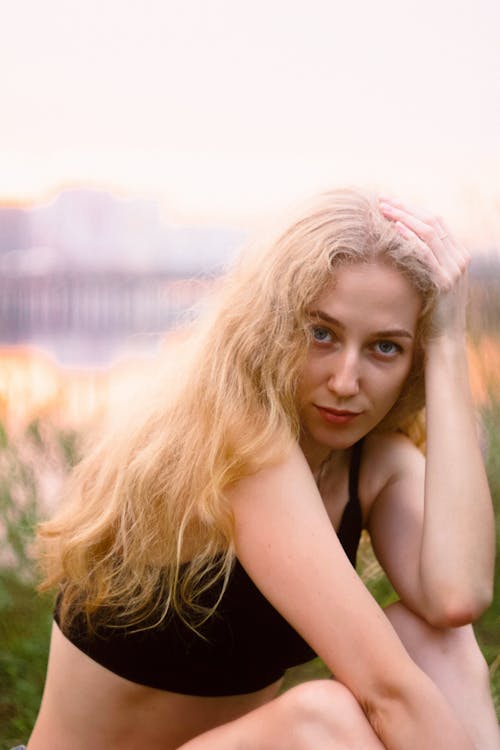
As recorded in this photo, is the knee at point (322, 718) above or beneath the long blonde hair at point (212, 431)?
beneath

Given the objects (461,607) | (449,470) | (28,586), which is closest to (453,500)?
(449,470)

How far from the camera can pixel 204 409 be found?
195 centimetres

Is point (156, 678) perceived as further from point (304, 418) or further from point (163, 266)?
point (163, 266)

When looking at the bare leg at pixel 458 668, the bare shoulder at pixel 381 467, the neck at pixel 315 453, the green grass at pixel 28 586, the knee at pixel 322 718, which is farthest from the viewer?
the green grass at pixel 28 586

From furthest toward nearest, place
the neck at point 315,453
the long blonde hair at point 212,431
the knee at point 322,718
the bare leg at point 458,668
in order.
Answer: the neck at point 315,453
the bare leg at point 458,668
the long blonde hair at point 212,431
the knee at point 322,718

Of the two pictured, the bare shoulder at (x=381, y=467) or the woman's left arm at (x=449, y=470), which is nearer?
the woman's left arm at (x=449, y=470)

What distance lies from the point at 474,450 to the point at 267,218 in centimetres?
54

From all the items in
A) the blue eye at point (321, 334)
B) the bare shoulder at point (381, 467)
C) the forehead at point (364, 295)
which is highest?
the forehead at point (364, 295)

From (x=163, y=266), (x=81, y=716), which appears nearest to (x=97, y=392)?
(x=163, y=266)

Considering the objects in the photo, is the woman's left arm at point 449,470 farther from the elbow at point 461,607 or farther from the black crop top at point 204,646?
the black crop top at point 204,646

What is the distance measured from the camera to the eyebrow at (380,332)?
1.92m

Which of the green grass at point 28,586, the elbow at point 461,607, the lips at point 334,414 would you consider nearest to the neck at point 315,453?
the lips at point 334,414

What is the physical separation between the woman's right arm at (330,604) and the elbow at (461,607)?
8.3 inches

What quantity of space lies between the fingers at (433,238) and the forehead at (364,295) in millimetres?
81
